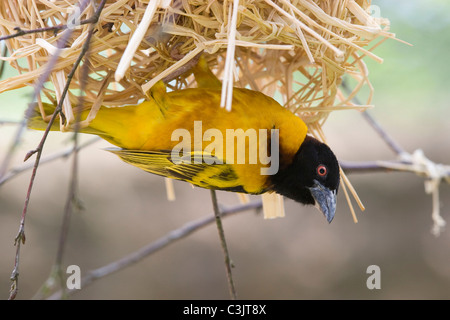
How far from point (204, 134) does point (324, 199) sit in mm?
319

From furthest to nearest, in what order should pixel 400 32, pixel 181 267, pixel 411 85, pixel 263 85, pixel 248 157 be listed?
1. pixel 181 267
2. pixel 411 85
3. pixel 400 32
4. pixel 263 85
5. pixel 248 157

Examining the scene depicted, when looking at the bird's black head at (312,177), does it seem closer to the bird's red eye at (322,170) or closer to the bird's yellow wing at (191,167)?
the bird's red eye at (322,170)

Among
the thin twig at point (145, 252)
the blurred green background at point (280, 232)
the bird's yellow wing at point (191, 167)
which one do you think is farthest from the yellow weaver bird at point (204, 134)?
the blurred green background at point (280, 232)

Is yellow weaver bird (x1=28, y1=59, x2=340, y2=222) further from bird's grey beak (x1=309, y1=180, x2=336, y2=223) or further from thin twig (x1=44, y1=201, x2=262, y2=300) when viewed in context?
thin twig (x1=44, y1=201, x2=262, y2=300)

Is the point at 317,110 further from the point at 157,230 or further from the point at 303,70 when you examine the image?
the point at 157,230

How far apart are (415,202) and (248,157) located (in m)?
2.12

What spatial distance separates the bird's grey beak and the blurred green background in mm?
1532

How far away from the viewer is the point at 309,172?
125 cm

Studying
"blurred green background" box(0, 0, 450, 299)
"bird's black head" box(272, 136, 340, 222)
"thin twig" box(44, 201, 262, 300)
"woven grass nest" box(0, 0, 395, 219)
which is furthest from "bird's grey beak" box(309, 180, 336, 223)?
"blurred green background" box(0, 0, 450, 299)

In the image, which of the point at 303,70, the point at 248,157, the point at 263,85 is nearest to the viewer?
the point at 248,157

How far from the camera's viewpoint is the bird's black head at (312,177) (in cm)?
122

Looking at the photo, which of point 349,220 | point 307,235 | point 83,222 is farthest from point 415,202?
point 83,222

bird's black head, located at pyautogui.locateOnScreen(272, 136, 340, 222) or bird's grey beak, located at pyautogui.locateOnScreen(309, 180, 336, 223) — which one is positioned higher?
bird's black head, located at pyautogui.locateOnScreen(272, 136, 340, 222)

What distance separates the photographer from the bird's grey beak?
3.92ft
